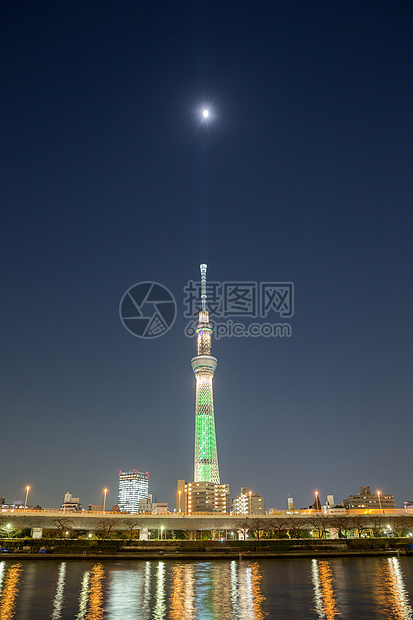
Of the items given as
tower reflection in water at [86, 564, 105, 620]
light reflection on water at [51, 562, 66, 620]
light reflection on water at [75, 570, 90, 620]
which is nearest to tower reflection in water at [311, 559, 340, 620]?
tower reflection in water at [86, 564, 105, 620]

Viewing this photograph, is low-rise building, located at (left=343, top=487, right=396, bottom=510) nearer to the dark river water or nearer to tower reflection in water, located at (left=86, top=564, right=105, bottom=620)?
the dark river water

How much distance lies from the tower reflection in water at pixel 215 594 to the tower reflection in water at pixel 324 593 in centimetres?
340

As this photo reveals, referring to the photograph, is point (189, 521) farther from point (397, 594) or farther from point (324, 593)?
point (397, 594)

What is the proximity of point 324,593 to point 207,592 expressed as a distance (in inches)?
309

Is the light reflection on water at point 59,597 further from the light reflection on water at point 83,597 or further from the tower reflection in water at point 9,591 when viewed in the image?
the tower reflection in water at point 9,591

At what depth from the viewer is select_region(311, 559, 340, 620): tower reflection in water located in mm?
27203

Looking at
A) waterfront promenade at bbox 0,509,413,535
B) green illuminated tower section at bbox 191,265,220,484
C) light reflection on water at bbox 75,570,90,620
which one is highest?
green illuminated tower section at bbox 191,265,220,484

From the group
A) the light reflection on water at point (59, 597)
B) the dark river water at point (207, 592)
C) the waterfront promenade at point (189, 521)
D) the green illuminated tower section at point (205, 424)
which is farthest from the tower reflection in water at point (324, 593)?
the green illuminated tower section at point (205, 424)

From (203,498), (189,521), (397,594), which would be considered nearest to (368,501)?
(203,498)

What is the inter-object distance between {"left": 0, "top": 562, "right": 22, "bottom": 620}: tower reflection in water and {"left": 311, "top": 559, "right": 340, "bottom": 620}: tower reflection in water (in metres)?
16.9

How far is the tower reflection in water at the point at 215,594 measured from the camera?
27039 millimetres

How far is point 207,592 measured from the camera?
3378cm

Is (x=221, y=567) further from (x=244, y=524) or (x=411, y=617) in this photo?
(x=244, y=524)

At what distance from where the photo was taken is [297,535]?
97.1 m
